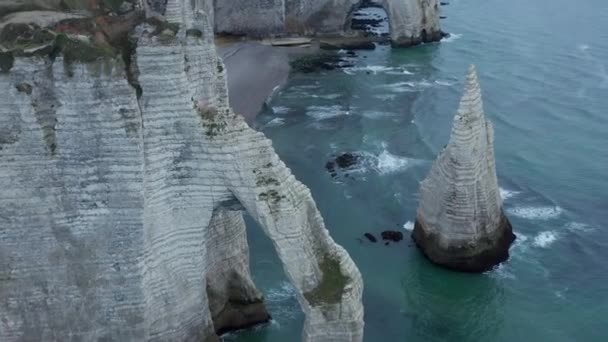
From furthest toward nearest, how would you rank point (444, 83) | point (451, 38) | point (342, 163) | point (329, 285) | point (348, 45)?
point (451, 38), point (348, 45), point (444, 83), point (342, 163), point (329, 285)

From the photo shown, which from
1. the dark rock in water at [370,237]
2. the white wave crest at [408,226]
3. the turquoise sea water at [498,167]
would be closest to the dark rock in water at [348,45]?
the turquoise sea water at [498,167]

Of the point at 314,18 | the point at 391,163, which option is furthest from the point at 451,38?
the point at 391,163

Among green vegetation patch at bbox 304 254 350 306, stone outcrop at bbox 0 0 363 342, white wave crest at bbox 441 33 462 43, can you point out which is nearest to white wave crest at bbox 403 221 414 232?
stone outcrop at bbox 0 0 363 342

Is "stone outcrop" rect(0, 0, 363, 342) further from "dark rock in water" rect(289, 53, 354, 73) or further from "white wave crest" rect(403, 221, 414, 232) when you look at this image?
"dark rock in water" rect(289, 53, 354, 73)

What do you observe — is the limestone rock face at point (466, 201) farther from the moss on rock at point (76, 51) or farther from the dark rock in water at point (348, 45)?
the dark rock in water at point (348, 45)

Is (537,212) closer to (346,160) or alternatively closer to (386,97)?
(346,160)

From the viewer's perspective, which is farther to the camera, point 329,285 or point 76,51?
point 329,285
